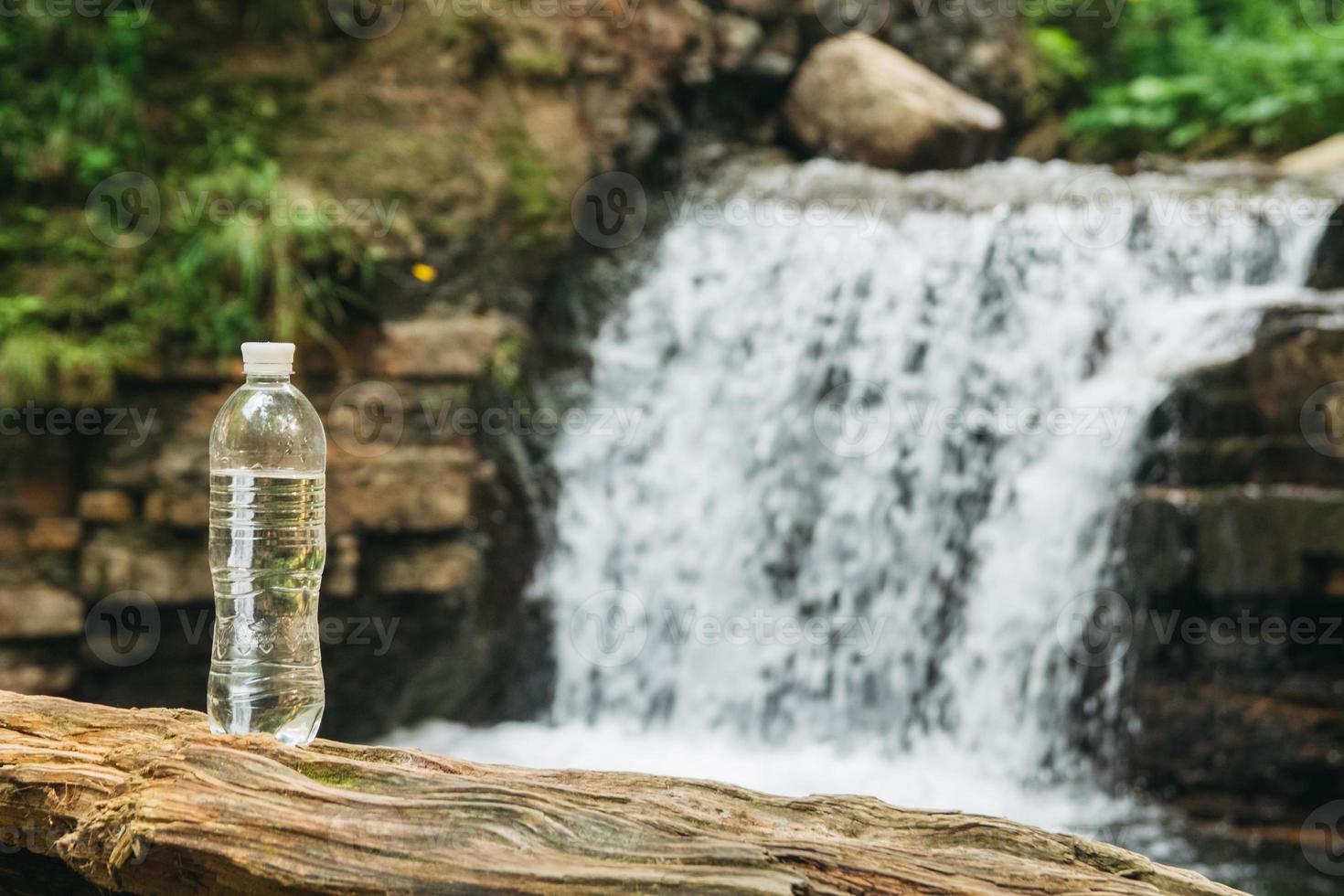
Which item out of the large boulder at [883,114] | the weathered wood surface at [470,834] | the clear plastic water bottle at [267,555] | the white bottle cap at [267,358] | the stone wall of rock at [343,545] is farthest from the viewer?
the large boulder at [883,114]

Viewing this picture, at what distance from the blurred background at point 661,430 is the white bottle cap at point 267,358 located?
11.9 feet

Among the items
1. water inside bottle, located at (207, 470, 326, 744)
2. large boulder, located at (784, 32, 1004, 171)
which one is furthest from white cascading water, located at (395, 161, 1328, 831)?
water inside bottle, located at (207, 470, 326, 744)

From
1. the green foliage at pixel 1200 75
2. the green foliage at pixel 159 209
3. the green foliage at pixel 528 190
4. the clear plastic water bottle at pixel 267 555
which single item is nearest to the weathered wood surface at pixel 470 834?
the clear plastic water bottle at pixel 267 555

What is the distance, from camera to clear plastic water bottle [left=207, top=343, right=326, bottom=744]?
210cm

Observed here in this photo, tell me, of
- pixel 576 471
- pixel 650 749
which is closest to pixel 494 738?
pixel 650 749

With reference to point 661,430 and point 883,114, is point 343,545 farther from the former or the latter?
point 883,114

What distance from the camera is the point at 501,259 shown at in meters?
6.36

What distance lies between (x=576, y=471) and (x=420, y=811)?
17.1 ft

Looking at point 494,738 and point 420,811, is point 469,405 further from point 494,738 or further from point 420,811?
point 420,811

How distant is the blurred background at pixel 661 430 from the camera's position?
5.03 m

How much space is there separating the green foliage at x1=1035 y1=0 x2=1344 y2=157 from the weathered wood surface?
29.7ft

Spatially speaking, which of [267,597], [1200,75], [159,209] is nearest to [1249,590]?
[267,597]

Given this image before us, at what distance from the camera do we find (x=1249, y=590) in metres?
4.81

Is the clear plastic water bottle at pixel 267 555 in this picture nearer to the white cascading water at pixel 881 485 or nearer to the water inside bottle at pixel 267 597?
the water inside bottle at pixel 267 597
